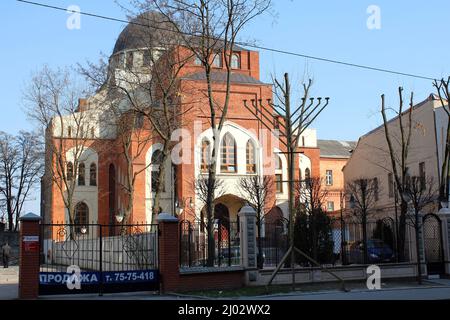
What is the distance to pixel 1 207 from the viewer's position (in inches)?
2275

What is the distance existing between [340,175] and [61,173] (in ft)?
134

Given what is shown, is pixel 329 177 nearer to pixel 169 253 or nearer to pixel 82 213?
pixel 82 213

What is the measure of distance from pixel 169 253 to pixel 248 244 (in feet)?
9.92

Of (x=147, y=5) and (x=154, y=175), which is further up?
(x=147, y=5)

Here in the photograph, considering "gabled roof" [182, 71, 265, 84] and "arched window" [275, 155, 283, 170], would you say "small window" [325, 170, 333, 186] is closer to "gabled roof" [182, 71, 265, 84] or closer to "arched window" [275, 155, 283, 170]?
"arched window" [275, 155, 283, 170]

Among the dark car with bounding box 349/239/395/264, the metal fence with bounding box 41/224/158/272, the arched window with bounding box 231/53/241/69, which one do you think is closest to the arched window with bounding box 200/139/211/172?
the arched window with bounding box 231/53/241/69

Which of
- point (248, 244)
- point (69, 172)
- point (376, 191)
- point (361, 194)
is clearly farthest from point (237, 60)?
point (248, 244)

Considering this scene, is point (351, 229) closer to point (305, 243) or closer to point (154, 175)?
point (305, 243)

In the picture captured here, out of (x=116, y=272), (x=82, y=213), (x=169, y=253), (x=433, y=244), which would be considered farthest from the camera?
(x=82, y=213)

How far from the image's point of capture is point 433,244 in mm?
23719

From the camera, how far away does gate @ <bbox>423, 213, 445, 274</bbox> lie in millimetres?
22641

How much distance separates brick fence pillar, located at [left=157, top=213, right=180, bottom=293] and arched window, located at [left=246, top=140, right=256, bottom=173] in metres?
30.5
